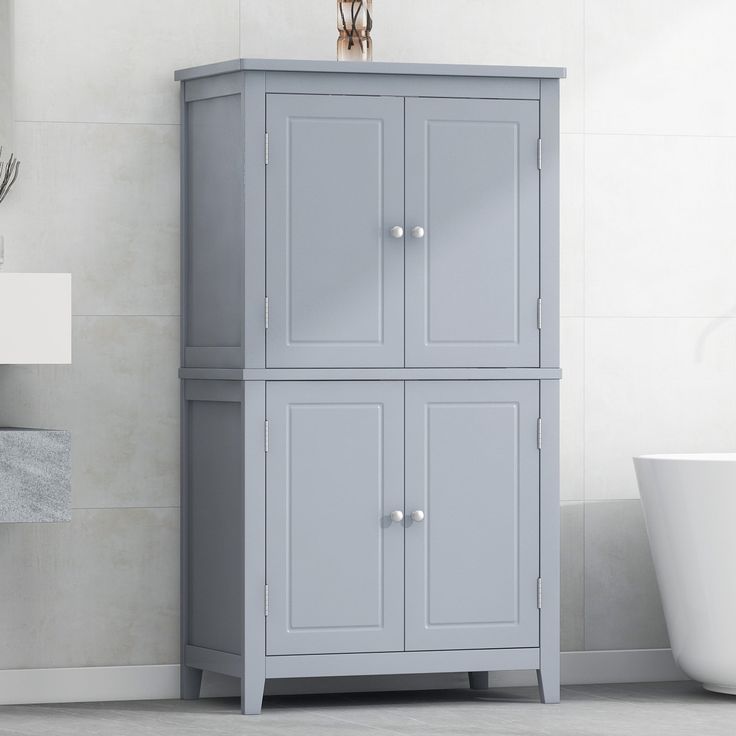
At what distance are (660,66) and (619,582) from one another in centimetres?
151

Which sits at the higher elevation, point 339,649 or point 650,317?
point 650,317

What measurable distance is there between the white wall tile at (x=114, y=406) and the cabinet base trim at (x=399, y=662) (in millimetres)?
576

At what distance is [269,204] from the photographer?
3.12 meters

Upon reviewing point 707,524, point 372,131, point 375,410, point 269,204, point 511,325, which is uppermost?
point 372,131

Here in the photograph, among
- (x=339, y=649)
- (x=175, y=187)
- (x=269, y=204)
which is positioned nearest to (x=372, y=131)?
(x=269, y=204)

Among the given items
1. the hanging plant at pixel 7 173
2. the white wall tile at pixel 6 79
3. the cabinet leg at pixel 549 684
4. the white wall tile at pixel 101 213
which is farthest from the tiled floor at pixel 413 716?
the white wall tile at pixel 6 79

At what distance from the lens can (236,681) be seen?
3443 mm

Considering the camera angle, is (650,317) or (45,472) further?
(650,317)

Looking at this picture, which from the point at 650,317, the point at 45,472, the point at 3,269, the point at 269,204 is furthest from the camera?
the point at 650,317

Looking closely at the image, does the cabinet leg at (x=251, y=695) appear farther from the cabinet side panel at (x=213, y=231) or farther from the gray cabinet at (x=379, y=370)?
the cabinet side panel at (x=213, y=231)

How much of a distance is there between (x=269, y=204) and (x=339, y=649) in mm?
1127

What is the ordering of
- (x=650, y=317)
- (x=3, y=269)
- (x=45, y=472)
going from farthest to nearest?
(x=650, y=317)
(x=3, y=269)
(x=45, y=472)

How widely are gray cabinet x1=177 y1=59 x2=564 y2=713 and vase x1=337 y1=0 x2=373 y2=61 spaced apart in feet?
0.52

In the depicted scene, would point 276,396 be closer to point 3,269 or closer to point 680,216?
point 3,269
